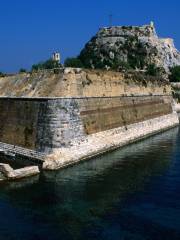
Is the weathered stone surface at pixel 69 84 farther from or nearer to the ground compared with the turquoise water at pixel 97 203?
farther from the ground

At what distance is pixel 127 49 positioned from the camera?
94000mm

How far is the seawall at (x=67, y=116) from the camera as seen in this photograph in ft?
96.9

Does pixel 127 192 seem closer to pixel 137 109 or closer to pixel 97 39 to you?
pixel 137 109

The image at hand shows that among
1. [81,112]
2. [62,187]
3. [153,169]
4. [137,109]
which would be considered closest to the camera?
[62,187]

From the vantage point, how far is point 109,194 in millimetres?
22578

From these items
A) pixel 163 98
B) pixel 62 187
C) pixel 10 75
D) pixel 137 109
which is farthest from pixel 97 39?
pixel 62 187

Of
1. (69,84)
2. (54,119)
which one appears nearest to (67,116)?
(54,119)

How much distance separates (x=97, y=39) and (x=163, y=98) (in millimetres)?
44645

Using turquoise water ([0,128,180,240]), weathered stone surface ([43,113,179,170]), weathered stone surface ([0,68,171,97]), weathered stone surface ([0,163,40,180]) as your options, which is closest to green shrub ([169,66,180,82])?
weathered stone surface ([43,113,179,170])

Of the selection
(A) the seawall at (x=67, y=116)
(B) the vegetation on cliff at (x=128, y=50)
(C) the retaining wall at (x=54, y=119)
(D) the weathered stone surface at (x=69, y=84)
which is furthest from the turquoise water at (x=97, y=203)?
(B) the vegetation on cliff at (x=128, y=50)

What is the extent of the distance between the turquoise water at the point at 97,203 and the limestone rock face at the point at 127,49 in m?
64.3

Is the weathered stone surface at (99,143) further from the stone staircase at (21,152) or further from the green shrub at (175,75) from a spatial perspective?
the green shrub at (175,75)

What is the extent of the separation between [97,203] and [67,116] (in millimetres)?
10373

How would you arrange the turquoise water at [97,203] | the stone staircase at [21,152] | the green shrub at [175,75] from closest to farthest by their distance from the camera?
1. the turquoise water at [97,203]
2. the stone staircase at [21,152]
3. the green shrub at [175,75]
